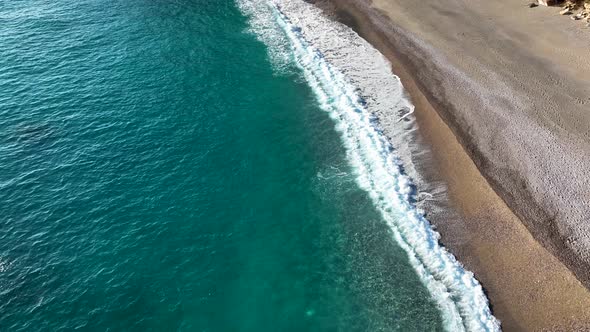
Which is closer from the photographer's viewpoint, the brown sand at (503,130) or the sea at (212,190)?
the sea at (212,190)

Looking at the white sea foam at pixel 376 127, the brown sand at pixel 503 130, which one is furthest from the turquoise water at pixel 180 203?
the brown sand at pixel 503 130

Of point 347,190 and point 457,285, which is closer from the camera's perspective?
point 457,285

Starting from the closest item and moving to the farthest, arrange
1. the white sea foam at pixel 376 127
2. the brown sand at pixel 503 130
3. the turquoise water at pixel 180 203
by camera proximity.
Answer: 1. the turquoise water at pixel 180 203
2. the brown sand at pixel 503 130
3. the white sea foam at pixel 376 127

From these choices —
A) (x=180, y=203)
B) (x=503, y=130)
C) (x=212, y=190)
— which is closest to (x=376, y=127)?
(x=503, y=130)

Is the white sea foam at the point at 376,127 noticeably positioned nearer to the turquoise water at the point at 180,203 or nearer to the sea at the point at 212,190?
the sea at the point at 212,190

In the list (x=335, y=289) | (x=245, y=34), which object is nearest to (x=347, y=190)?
(x=335, y=289)

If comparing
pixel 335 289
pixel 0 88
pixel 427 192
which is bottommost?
pixel 335 289

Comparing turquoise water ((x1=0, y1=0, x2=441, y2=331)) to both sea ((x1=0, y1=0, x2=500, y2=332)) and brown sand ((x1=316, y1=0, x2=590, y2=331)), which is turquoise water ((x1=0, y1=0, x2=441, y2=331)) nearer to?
sea ((x1=0, y1=0, x2=500, y2=332))

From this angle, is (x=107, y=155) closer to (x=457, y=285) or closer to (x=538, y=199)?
(x=457, y=285)

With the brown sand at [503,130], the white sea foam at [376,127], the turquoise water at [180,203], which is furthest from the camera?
the white sea foam at [376,127]
